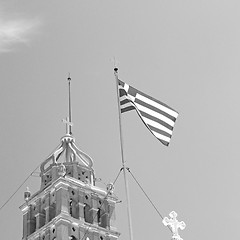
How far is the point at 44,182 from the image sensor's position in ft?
236

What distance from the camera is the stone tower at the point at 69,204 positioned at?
66.8 meters

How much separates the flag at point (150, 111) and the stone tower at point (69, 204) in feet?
86.5

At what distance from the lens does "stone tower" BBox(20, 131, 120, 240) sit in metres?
66.8

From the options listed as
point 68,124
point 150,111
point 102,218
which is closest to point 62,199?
point 102,218

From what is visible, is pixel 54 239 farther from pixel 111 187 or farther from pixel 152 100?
pixel 152 100

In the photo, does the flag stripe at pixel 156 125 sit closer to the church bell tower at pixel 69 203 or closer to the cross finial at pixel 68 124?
the church bell tower at pixel 69 203

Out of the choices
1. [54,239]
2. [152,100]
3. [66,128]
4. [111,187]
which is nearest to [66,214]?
[54,239]

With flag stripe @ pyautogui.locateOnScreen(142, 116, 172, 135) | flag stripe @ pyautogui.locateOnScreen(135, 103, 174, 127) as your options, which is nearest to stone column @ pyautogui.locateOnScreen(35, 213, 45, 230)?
flag stripe @ pyautogui.locateOnScreen(135, 103, 174, 127)

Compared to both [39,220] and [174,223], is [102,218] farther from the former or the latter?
[174,223]

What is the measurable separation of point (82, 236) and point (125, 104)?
92.1 feet

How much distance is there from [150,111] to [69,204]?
29.1m

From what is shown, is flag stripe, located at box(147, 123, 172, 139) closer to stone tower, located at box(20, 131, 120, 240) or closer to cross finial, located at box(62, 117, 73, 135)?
stone tower, located at box(20, 131, 120, 240)

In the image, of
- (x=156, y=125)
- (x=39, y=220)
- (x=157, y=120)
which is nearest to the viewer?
(x=156, y=125)

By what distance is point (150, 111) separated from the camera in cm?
4184
